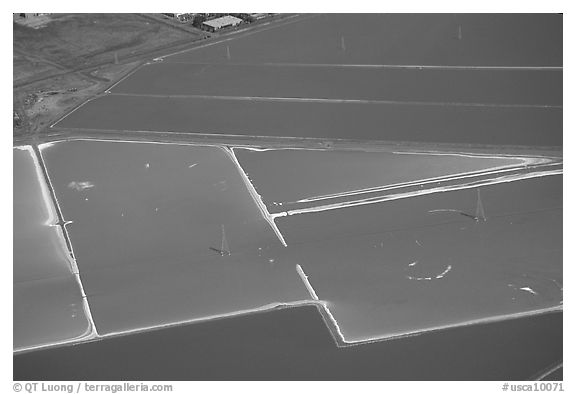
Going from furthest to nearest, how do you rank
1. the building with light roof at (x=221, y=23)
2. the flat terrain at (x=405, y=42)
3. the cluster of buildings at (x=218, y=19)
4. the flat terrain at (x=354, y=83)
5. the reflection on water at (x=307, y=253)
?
the cluster of buildings at (x=218, y=19) → the building with light roof at (x=221, y=23) → the flat terrain at (x=405, y=42) → the flat terrain at (x=354, y=83) → the reflection on water at (x=307, y=253)

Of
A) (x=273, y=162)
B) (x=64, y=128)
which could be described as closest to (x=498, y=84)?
(x=273, y=162)

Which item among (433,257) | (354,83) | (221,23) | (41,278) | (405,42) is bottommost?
(433,257)

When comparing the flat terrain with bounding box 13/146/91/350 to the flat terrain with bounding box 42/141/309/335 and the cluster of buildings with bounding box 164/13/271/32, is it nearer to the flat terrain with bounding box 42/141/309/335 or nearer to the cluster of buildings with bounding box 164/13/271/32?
the flat terrain with bounding box 42/141/309/335

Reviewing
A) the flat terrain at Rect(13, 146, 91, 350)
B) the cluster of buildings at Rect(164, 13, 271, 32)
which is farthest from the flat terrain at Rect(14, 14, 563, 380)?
the cluster of buildings at Rect(164, 13, 271, 32)

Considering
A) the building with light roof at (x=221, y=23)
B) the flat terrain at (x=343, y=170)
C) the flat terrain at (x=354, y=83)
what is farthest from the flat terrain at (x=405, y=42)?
the flat terrain at (x=343, y=170)

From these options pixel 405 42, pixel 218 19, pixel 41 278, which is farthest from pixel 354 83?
pixel 41 278

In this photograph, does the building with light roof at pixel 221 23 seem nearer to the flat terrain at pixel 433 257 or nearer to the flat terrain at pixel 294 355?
the flat terrain at pixel 433 257

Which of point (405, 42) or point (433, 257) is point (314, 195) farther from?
point (405, 42)

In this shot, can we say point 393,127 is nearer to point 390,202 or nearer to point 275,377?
point 390,202

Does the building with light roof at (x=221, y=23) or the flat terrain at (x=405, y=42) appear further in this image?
the building with light roof at (x=221, y=23)

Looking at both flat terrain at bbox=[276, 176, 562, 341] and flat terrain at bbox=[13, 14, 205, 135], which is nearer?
flat terrain at bbox=[276, 176, 562, 341]

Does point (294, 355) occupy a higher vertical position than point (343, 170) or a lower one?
lower
